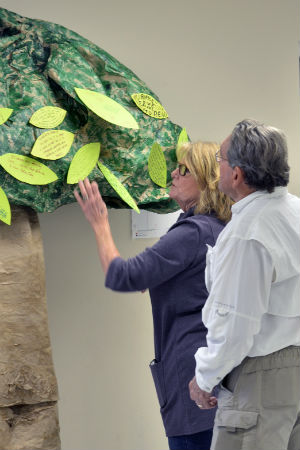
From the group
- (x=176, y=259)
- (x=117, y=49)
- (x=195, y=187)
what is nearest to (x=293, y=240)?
(x=176, y=259)

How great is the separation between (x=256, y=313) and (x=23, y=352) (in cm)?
80

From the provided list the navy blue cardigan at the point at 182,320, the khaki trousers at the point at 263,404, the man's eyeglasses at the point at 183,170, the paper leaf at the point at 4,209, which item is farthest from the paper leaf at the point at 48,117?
the khaki trousers at the point at 263,404

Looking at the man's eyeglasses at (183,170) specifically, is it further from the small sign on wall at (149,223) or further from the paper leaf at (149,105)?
the small sign on wall at (149,223)

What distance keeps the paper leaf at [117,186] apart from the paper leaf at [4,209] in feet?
1.02

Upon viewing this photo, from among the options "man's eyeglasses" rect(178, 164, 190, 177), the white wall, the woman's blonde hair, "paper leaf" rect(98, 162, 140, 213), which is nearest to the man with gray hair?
the woman's blonde hair

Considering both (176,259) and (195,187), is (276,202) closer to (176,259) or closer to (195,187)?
(176,259)

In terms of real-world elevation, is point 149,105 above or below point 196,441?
above

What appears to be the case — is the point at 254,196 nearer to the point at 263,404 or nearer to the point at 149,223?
the point at 263,404

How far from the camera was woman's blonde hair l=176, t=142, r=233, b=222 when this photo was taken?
156 cm

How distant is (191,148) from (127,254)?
758 mm

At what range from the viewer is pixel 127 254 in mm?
2293

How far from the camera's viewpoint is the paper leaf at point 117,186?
5.74ft

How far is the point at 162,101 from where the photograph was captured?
7.52ft

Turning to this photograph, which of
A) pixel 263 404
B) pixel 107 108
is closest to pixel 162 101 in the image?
pixel 107 108
